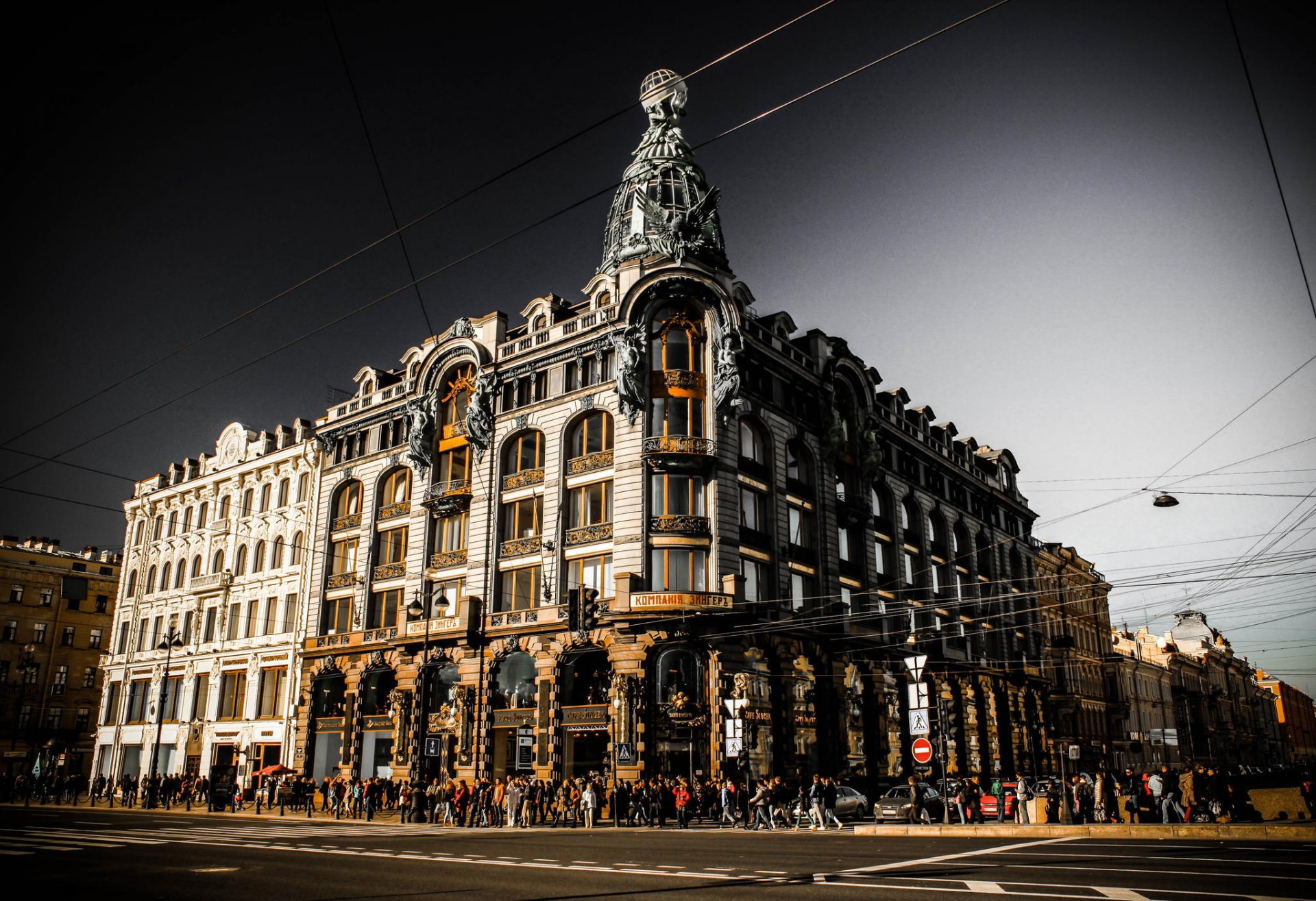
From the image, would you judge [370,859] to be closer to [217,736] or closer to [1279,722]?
[217,736]

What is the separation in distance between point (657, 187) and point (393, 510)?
22.5 m

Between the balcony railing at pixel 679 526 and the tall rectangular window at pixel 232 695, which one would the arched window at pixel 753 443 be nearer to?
the balcony railing at pixel 679 526

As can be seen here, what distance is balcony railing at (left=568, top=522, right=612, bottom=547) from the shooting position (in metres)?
41.1

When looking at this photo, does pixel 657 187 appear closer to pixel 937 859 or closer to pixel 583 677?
pixel 583 677

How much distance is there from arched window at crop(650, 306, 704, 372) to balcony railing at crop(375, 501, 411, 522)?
17249 mm

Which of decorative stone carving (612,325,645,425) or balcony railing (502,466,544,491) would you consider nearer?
decorative stone carving (612,325,645,425)

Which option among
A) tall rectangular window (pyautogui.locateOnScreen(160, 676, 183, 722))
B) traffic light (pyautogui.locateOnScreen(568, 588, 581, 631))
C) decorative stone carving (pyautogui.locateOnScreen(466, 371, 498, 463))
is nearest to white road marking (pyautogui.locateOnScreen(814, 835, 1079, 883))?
traffic light (pyautogui.locateOnScreen(568, 588, 581, 631))

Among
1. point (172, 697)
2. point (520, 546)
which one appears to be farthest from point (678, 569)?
point (172, 697)

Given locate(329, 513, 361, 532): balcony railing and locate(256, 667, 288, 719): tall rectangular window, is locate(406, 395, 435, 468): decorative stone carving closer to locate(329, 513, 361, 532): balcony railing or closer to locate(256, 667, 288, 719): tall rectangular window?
locate(329, 513, 361, 532): balcony railing

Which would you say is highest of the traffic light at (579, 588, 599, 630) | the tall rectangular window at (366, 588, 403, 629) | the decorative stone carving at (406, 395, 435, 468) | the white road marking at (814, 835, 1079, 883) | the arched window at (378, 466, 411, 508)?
the decorative stone carving at (406, 395, 435, 468)

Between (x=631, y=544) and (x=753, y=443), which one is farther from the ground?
(x=753, y=443)

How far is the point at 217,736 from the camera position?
2232 inches

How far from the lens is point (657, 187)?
5072 centimetres

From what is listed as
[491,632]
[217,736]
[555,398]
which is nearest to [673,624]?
[491,632]
